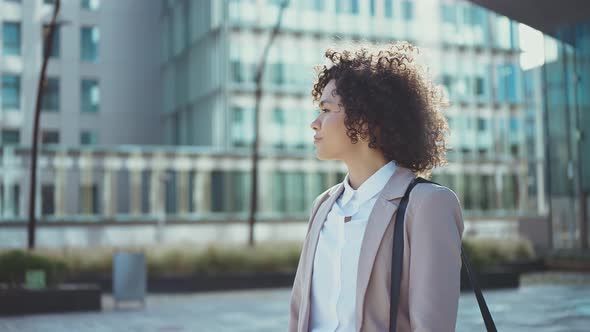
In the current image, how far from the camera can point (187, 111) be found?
180ft

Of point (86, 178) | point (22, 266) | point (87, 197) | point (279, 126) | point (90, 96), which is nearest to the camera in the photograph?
point (22, 266)

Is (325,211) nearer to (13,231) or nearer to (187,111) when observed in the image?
(13,231)

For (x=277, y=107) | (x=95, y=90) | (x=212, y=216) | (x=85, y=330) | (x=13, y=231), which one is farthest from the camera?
(x=95, y=90)

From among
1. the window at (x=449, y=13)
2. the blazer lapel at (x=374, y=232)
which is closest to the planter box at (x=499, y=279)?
the blazer lapel at (x=374, y=232)

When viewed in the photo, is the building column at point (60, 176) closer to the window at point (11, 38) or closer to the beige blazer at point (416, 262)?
the window at point (11, 38)

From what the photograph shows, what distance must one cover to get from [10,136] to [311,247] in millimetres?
51435

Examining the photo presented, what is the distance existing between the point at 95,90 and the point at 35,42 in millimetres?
5034

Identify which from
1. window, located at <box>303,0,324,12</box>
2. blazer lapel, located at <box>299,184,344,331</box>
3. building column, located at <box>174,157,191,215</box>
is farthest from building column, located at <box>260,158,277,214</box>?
blazer lapel, located at <box>299,184,344,331</box>

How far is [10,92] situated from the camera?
5112 centimetres

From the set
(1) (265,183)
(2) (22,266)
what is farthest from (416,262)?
(1) (265,183)

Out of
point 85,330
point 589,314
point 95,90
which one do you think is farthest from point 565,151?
point 95,90

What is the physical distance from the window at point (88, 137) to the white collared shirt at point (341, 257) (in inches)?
2084

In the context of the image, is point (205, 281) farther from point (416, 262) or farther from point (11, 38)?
point (11, 38)

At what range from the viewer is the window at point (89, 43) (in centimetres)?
5403
